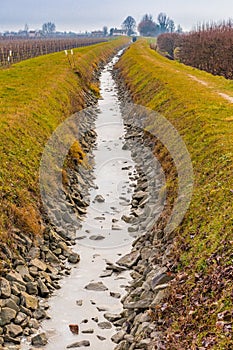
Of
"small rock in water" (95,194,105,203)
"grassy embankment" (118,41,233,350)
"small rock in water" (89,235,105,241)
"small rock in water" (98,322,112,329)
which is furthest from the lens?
"small rock in water" (95,194,105,203)

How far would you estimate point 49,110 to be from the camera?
22562mm

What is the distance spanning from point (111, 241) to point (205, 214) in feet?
13.9

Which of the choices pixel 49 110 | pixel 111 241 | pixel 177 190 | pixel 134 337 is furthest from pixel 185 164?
pixel 49 110

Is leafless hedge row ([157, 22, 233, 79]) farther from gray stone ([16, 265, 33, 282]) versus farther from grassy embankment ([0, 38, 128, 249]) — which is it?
gray stone ([16, 265, 33, 282])

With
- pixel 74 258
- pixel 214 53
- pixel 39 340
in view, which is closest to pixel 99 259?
pixel 74 258

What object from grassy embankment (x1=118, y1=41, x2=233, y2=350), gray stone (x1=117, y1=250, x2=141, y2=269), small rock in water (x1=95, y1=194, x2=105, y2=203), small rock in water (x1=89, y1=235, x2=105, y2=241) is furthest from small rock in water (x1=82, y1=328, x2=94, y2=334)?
small rock in water (x1=95, y1=194, x2=105, y2=203)

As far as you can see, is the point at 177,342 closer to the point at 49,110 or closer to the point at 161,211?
the point at 161,211

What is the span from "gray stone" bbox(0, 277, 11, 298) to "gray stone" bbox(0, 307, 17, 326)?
0.37m

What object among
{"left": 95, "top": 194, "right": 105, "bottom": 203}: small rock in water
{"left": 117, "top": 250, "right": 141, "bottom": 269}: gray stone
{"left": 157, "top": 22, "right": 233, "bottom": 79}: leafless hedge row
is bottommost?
{"left": 117, "top": 250, "right": 141, "bottom": 269}: gray stone

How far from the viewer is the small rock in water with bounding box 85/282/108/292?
40.4 ft

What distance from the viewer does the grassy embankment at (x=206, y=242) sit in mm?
8172

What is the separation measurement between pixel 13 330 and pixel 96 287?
9.76 feet

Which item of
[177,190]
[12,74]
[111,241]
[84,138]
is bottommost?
[111,241]

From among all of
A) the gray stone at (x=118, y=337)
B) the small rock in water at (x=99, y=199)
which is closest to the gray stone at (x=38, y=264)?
the gray stone at (x=118, y=337)
